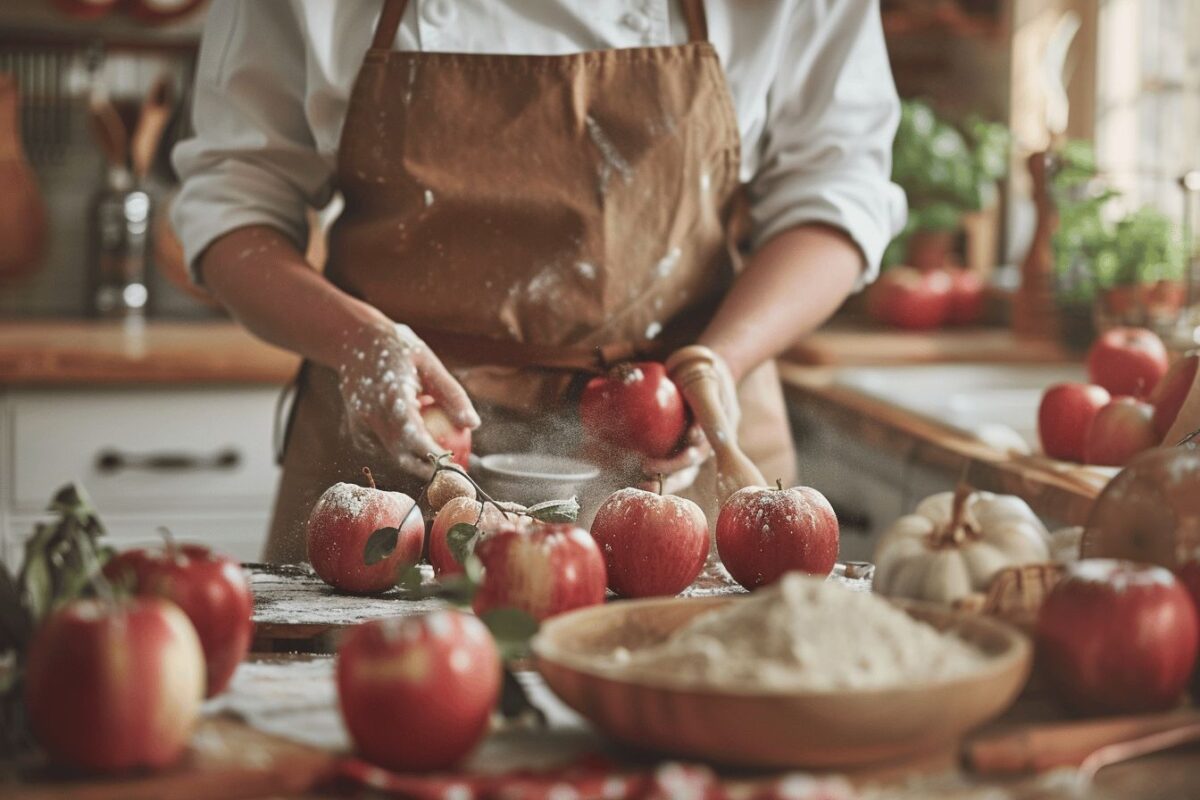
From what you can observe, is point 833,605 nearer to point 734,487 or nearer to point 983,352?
point 734,487

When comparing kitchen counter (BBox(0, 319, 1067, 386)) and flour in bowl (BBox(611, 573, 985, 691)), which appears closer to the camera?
flour in bowl (BBox(611, 573, 985, 691))

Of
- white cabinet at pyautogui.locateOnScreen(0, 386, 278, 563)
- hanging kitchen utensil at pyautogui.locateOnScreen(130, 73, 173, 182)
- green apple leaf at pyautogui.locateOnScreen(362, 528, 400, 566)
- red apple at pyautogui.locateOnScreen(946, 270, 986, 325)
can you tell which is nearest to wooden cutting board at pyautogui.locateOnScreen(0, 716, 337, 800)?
green apple leaf at pyautogui.locateOnScreen(362, 528, 400, 566)

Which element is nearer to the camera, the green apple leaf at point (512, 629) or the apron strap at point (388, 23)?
the green apple leaf at point (512, 629)

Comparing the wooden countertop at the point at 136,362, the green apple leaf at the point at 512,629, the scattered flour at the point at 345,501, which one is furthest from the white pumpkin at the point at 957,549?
the wooden countertop at the point at 136,362

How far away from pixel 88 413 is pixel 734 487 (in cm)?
153

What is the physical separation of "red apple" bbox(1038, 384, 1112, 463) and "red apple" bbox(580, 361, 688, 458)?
517 mm

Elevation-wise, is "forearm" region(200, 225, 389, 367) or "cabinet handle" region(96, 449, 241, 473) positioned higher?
"forearm" region(200, 225, 389, 367)

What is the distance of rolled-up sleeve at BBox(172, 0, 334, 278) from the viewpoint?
1.53 m

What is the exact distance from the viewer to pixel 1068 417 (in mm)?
1663

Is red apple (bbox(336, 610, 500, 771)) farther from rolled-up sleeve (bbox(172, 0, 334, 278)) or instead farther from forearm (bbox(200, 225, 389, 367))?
rolled-up sleeve (bbox(172, 0, 334, 278))

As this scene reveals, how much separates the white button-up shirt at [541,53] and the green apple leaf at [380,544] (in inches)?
25.2

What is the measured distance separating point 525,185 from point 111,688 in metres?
0.91

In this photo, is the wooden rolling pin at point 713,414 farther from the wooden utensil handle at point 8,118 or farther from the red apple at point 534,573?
the wooden utensil handle at point 8,118

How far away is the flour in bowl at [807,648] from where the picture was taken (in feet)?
2.22
